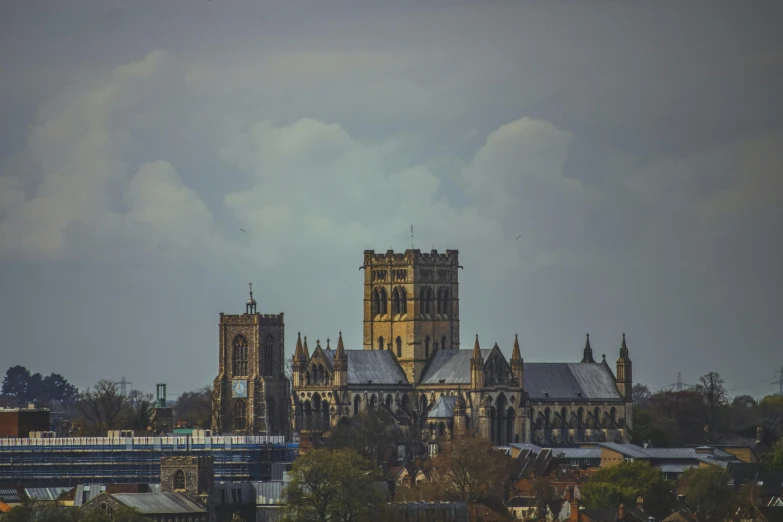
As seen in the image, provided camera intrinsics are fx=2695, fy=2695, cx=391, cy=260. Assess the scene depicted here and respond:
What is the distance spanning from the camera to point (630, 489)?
170500 millimetres

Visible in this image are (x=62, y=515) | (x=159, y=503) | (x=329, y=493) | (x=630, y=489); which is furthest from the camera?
(x=630, y=489)

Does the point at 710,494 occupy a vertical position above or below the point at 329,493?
above

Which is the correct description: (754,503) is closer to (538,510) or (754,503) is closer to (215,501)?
(538,510)

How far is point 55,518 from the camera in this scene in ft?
449

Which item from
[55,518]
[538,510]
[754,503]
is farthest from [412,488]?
[55,518]

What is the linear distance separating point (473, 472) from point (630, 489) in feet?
51.9

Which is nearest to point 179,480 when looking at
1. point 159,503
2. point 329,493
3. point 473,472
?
point 159,503

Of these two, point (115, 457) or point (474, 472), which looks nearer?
point (115, 457)

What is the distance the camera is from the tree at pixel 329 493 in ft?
487

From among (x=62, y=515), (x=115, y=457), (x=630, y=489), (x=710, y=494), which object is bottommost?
(x=62, y=515)

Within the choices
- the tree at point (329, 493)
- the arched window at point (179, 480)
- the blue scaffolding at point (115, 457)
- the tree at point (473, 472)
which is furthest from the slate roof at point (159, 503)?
the tree at point (473, 472)

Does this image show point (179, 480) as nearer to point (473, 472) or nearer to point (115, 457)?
point (115, 457)

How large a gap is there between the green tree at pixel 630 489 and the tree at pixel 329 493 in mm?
20344

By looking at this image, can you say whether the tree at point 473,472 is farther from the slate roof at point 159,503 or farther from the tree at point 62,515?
the tree at point 62,515
